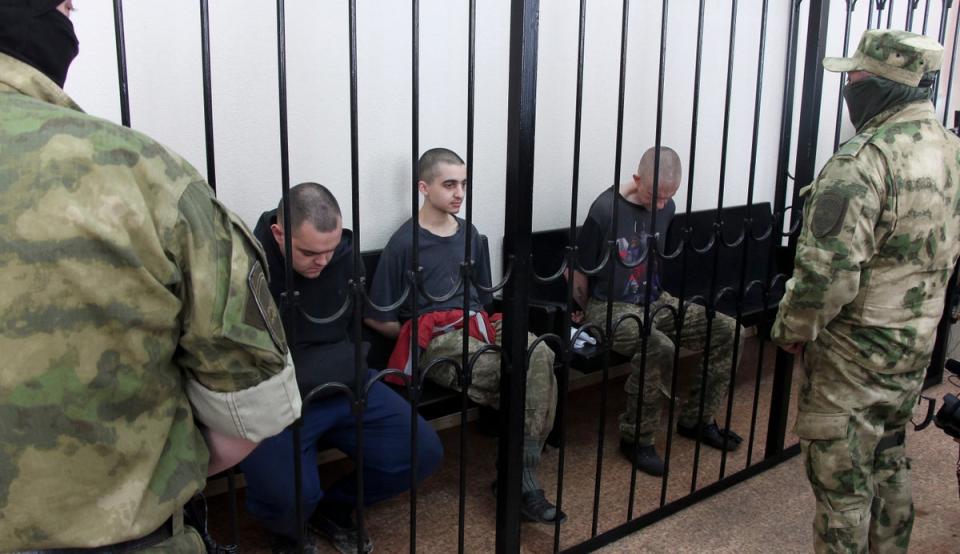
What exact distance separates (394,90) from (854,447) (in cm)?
186

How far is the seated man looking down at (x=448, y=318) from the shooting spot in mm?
2572

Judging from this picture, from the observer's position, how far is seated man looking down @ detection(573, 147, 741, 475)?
A: 2949 mm

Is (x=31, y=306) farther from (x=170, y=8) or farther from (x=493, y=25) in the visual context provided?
(x=493, y=25)

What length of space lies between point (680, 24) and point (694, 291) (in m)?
1.25

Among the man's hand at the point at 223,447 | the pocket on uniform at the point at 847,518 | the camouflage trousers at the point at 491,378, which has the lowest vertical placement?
the pocket on uniform at the point at 847,518

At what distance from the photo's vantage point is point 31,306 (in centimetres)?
94

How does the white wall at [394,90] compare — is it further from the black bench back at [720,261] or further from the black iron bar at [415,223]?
the black iron bar at [415,223]

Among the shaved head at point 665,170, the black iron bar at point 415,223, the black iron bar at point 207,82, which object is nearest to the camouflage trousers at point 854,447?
the shaved head at point 665,170

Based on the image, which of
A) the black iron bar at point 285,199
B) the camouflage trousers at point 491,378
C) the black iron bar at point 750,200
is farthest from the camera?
the camouflage trousers at point 491,378

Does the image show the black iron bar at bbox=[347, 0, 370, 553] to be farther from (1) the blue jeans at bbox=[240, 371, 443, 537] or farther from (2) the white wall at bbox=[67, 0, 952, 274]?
(2) the white wall at bbox=[67, 0, 952, 274]

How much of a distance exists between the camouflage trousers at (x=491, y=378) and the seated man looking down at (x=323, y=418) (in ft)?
0.66

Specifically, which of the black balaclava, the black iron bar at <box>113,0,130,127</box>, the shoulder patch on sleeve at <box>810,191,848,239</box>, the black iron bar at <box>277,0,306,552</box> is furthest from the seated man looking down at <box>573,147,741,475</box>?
the black balaclava

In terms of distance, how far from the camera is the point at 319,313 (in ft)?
7.54

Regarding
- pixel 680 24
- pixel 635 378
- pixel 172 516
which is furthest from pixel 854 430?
pixel 680 24
